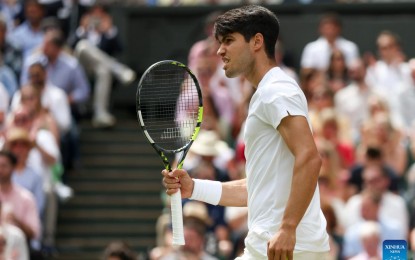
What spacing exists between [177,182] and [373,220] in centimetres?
494

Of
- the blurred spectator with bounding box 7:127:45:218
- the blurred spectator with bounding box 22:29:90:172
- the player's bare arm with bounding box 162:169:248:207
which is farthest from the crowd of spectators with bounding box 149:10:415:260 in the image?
the player's bare arm with bounding box 162:169:248:207

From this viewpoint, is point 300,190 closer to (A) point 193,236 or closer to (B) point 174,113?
(A) point 193,236

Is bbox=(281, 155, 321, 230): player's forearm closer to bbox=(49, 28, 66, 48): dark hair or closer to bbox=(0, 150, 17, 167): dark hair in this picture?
bbox=(0, 150, 17, 167): dark hair

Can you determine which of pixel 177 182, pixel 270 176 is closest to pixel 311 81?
pixel 177 182

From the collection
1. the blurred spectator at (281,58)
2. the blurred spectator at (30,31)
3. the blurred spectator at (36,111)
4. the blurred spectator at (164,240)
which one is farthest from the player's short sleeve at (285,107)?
the blurred spectator at (30,31)

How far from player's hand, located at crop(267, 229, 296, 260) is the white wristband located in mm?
906

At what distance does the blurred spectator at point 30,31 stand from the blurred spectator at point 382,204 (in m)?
5.65

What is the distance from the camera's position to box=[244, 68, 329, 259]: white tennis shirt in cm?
616

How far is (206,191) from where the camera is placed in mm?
6730

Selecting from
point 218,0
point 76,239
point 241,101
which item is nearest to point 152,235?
point 76,239

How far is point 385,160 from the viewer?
12719 millimetres

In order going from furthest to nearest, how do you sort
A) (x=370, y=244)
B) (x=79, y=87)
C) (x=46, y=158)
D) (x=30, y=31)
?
(x=30, y=31)
(x=79, y=87)
(x=46, y=158)
(x=370, y=244)

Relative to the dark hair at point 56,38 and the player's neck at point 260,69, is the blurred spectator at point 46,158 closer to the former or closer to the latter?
the dark hair at point 56,38

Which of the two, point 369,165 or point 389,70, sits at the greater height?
point 389,70
